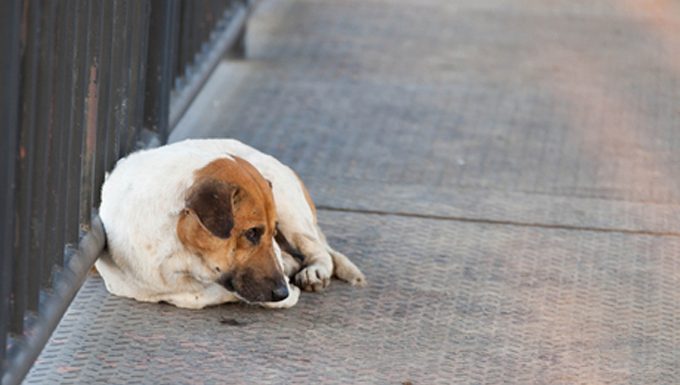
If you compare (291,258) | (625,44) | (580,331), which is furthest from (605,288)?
(625,44)

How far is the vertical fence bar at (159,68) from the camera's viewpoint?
5.27 m

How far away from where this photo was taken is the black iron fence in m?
3.40

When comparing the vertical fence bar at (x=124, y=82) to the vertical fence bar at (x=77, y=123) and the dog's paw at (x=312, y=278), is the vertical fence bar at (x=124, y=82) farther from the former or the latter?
the dog's paw at (x=312, y=278)

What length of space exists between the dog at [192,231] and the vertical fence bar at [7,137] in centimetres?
89

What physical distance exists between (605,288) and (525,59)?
3.40m

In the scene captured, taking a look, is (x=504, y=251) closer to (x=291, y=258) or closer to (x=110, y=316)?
(x=291, y=258)

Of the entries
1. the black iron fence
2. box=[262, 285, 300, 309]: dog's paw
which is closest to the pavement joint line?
the black iron fence

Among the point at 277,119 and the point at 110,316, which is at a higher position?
the point at 110,316

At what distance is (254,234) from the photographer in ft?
14.3

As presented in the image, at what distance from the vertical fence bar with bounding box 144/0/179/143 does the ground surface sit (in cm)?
80

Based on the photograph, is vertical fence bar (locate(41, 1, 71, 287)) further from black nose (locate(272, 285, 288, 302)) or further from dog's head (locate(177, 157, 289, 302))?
black nose (locate(272, 285, 288, 302))

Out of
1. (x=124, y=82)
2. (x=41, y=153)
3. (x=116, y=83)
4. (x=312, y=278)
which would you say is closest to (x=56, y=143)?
(x=41, y=153)

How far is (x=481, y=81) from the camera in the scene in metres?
7.79

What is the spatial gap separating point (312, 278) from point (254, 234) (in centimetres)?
49
